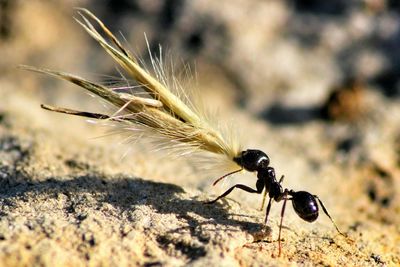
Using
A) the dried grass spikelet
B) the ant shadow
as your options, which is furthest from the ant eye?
the dried grass spikelet

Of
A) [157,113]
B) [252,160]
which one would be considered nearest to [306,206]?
[252,160]

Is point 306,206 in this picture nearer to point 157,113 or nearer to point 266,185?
point 266,185

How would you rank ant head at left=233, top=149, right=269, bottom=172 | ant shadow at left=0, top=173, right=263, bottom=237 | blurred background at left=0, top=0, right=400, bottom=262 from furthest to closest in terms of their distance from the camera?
1. blurred background at left=0, top=0, right=400, bottom=262
2. ant head at left=233, top=149, right=269, bottom=172
3. ant shadow at left=0, top=173, right=263, bottom=237

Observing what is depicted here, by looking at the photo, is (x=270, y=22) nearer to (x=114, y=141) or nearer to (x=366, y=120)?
(x=366, y=120)

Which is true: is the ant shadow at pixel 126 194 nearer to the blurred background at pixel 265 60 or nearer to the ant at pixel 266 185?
the ant at pixel 266 185

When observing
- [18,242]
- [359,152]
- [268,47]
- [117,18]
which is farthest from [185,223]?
[117,18]

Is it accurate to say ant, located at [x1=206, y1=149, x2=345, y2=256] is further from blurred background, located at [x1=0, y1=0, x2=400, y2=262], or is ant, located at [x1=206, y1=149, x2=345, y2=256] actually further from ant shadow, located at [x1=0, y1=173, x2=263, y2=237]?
blurred background, located at [x1=0, y1=0, x2=400, y2=262]
